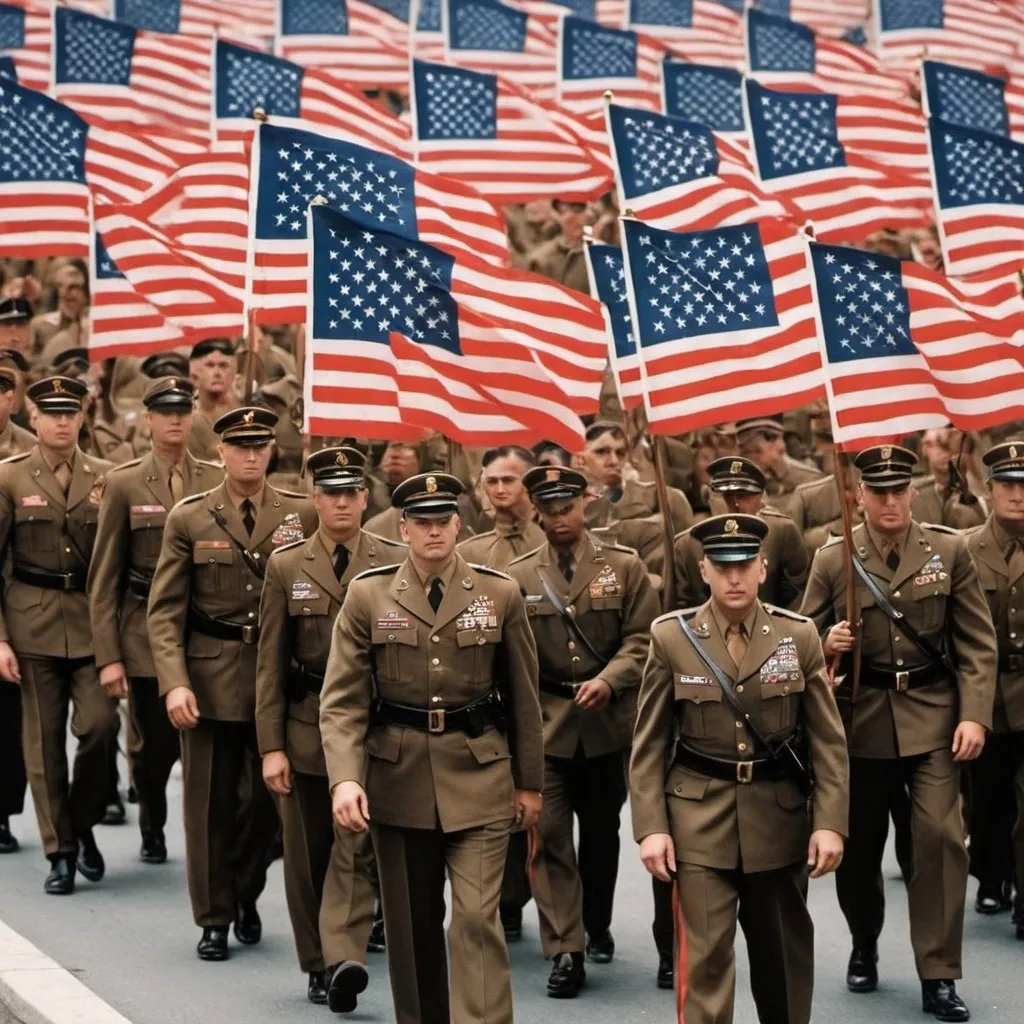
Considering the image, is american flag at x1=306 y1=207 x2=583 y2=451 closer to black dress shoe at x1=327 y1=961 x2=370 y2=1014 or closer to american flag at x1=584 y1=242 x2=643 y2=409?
american flag at x1=584 y1=242 x2=643 y2=409

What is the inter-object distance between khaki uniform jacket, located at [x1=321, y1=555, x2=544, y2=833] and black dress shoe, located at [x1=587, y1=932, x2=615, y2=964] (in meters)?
1.99

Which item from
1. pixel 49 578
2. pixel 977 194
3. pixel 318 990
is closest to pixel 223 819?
pixel 318 990

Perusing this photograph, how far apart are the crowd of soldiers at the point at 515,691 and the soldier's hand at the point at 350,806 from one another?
1 cm

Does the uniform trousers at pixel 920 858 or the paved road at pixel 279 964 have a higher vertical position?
the uniform trousers at pixel 920 858

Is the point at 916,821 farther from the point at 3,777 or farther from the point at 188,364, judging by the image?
the point at 188,364

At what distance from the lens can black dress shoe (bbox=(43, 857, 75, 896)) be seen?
11.6 m

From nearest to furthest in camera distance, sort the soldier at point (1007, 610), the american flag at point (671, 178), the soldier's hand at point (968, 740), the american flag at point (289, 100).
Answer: the soldier's hand at point (968, 740)
the soldier at point (1007, 610)
the american flag at point (671, 178)
the american flag at point (289, 100)

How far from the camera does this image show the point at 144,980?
32.8 ft

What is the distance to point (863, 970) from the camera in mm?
10133

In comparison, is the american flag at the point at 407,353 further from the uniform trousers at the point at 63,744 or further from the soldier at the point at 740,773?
the soldier at the point at 740,773

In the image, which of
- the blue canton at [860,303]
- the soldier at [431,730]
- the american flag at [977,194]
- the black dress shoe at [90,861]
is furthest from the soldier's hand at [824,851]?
the american flag at [977,194]

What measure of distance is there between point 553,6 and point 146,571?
1262 cm

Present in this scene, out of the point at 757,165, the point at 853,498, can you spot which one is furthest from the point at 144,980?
the point at 757,165

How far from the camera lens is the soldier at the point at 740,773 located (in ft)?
27.7
